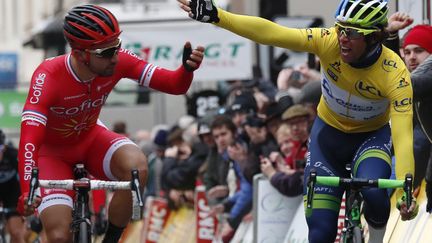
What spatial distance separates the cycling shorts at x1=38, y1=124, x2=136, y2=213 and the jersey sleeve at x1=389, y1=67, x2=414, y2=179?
2190 millimetres

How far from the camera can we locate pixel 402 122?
10.2 meters

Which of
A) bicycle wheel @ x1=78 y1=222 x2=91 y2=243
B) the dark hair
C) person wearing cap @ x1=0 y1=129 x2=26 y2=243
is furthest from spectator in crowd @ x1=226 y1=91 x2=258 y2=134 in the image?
bicycle wheel @ x1=78 y1=222 x2=91 y2=243

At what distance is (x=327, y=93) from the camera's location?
36.2 ft

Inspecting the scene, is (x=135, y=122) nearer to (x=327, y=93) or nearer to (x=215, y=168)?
(x=215, y=168)

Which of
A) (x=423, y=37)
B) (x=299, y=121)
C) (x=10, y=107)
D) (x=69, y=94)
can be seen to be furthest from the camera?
(x=10, y=107)

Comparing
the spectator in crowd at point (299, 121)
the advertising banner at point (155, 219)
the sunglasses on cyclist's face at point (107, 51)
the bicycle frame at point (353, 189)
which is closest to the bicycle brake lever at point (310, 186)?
the bicycle frame at point (353, 189)

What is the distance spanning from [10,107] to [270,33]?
94.6 feet

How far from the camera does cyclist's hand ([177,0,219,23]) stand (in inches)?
412

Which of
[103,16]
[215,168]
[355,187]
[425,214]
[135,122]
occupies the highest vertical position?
[103,16]

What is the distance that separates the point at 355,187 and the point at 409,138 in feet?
1.55

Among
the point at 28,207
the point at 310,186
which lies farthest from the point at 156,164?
the point at 310,186

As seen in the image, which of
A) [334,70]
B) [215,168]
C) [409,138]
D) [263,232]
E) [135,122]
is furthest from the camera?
[135,122]

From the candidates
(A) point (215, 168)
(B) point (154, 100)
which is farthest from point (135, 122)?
(A) point (215, 168)

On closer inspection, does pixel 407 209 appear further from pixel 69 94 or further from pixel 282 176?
pixel 282 176
